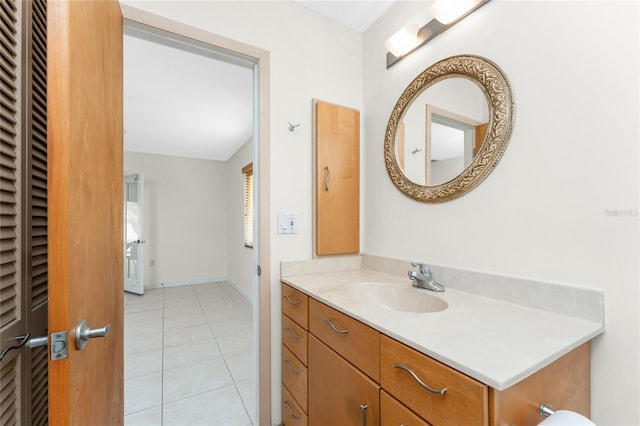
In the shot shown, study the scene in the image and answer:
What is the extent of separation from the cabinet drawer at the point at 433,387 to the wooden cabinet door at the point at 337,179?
0.90 m

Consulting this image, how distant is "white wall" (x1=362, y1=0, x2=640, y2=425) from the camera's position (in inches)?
31.8

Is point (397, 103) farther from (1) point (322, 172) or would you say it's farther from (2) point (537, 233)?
(2) point (537, 233)

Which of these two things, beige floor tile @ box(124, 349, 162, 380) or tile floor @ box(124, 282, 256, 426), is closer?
tile floor @ box(124, 282, 256, 426)

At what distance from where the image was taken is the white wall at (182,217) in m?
4.75

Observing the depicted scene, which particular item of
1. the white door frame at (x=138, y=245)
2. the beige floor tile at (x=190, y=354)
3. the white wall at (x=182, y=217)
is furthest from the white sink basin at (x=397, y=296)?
the white wall at (x=182, y=217)

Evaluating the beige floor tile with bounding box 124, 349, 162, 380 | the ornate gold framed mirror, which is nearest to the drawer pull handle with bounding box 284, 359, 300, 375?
the ornate gold framed mirror

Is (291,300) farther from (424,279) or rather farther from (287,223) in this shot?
(424,279)

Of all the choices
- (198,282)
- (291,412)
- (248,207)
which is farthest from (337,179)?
(198,282)

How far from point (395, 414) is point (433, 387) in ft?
0.67

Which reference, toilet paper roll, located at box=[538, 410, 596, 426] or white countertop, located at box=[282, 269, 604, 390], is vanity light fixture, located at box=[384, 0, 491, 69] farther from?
toilet paper roll, located at box=[538, 410, 596, 426]

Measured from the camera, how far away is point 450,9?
4.11ft

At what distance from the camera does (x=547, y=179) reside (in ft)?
3.19

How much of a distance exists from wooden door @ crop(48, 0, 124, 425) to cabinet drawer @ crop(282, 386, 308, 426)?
0.79 m

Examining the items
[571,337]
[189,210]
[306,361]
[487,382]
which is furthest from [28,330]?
A: [189,210]
